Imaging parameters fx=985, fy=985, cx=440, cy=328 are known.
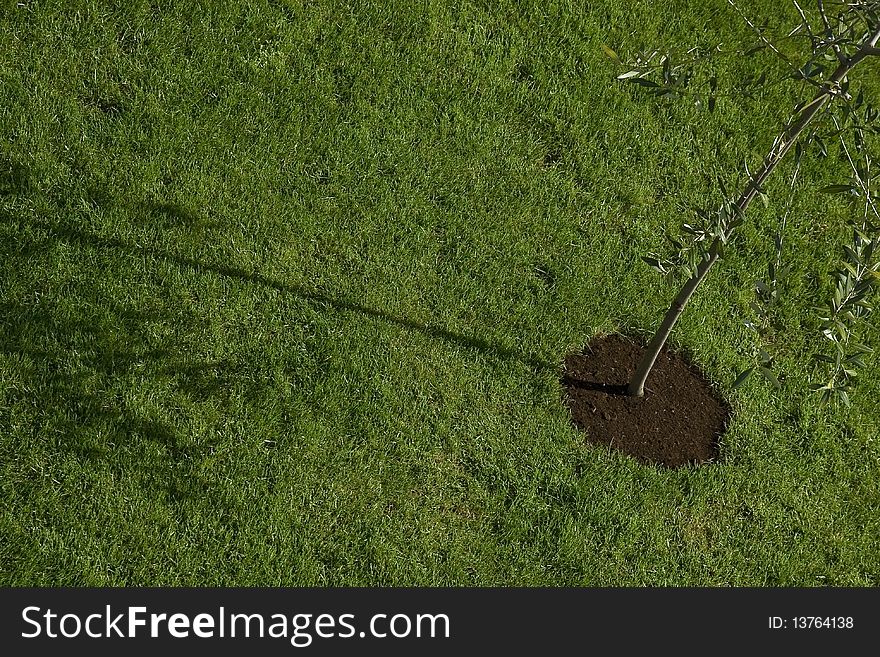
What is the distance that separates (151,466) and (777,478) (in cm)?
358

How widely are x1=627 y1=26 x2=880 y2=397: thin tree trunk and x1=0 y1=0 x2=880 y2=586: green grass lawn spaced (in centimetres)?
52

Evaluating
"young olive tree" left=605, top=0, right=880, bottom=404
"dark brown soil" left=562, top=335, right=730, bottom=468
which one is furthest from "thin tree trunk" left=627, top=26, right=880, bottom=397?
"dark brown soil" left=562, top=335, right=730, bottom=468

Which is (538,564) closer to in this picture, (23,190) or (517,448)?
(517,448)

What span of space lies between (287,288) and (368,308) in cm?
48

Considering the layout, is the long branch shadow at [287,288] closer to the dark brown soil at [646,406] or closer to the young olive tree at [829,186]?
the dark brown soil at [646,406]

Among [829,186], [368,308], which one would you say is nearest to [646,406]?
[368,308]

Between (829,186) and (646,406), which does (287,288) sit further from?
(829,186)

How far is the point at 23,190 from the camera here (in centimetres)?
543

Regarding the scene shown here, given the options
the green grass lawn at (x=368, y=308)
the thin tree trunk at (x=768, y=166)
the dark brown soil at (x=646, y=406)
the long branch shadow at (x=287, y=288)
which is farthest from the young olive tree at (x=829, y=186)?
the green grass lawn at (x=368, y=308)

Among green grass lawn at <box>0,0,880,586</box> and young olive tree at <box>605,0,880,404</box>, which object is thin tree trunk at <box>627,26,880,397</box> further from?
green grass lawn at <box>0,0,880,586</box>

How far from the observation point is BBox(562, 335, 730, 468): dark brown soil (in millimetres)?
5680

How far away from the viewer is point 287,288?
562 cm

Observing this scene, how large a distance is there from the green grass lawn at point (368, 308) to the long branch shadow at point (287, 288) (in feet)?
0.06

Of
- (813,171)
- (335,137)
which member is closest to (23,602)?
(335,137)
